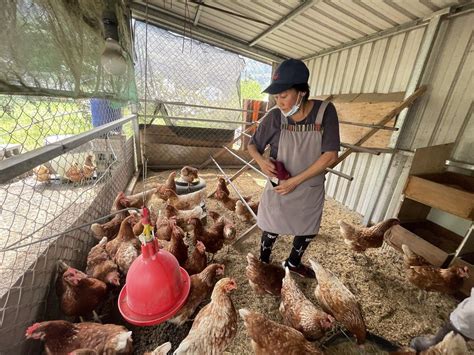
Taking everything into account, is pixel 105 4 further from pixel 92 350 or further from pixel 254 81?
pixel 254 81

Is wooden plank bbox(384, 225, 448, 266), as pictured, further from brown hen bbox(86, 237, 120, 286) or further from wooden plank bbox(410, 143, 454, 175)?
brown hen bbox(86, 237, 120, 286)

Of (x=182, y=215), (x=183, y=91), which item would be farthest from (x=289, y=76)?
(x=183, y=91)

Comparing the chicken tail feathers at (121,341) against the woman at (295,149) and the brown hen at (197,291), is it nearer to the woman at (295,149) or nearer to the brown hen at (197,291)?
the brown hen at (197,291)

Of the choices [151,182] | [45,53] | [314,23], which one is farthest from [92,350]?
[314,23]

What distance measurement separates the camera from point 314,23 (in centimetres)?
281

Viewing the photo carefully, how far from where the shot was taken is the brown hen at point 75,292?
44.8 inches

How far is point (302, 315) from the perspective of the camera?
1240 millimetres

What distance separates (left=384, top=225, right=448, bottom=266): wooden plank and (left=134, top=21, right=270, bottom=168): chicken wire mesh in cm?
279

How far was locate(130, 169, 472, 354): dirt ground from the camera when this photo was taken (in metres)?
1.33

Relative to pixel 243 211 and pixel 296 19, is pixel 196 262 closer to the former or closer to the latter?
pixel 243 211

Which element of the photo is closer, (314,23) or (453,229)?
(453,229)

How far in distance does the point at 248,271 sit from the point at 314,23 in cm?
330

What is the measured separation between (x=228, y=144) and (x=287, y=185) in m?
3.31

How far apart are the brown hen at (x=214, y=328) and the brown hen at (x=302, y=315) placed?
38 cm
